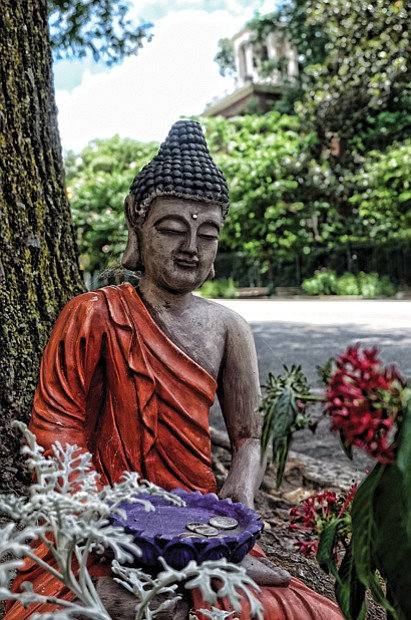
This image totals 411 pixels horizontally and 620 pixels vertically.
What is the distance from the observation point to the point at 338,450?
5688 mm

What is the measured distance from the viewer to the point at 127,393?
80.4 inches

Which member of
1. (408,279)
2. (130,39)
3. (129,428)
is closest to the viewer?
(129,428)

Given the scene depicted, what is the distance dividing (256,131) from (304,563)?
19817 millimetres

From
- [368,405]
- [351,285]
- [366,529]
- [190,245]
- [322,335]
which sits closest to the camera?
[368,405]

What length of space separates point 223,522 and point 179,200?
1.02 metres

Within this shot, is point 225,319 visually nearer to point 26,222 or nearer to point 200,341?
point 200,341

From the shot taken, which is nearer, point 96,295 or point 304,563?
point 96,295

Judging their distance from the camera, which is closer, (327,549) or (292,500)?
Result: (327,549)

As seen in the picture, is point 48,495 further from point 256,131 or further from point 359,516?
point 256,131

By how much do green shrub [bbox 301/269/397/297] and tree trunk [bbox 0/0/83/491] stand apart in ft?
50.9

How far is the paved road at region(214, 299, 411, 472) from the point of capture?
6359 millimetres

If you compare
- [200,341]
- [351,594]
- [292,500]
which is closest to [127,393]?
[200,341]

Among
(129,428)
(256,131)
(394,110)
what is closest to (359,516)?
(129,428)

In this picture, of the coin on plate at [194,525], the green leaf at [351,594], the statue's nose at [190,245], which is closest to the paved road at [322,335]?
the statue's nose at [190,245]
